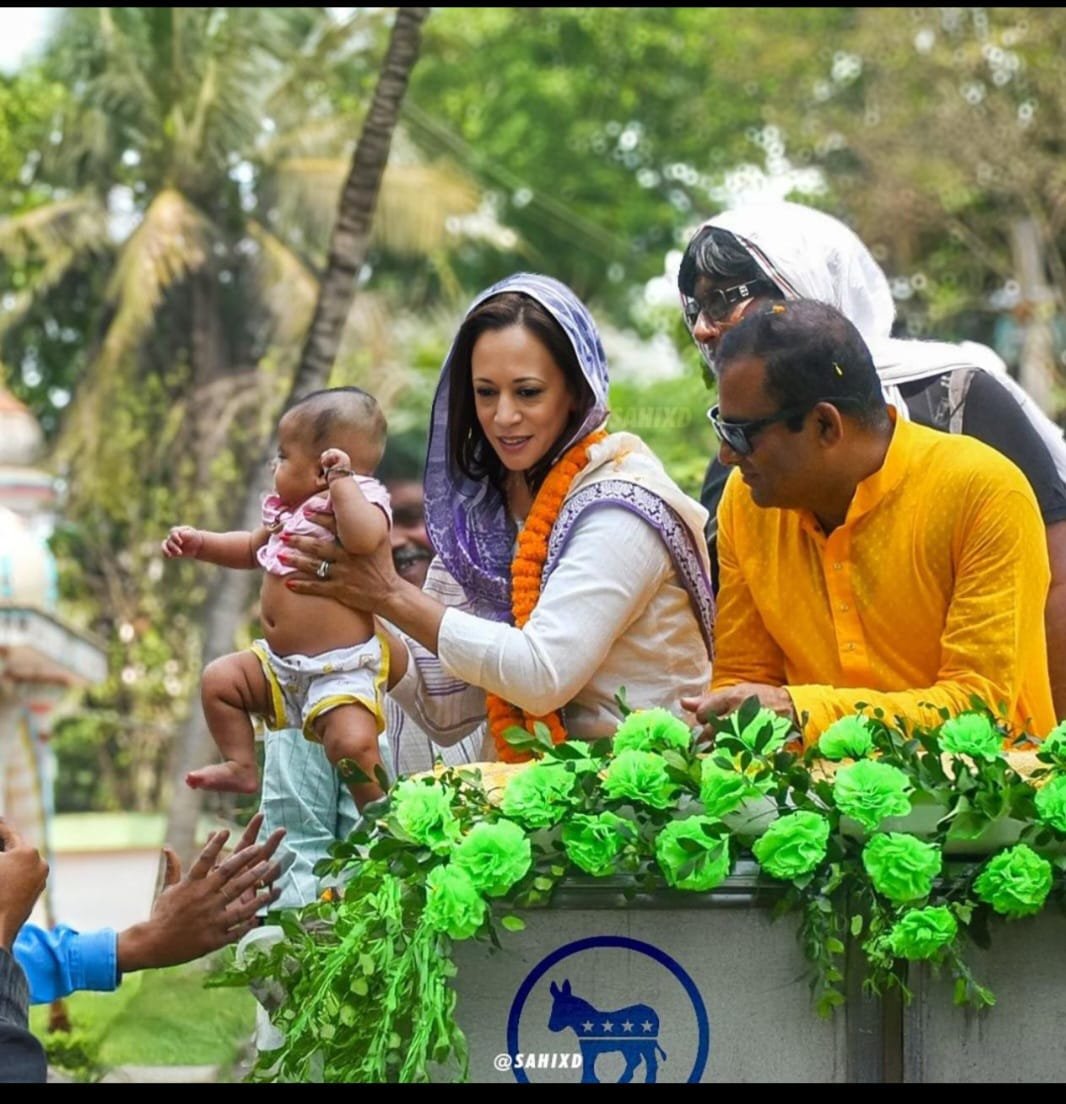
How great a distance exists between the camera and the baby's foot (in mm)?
4227

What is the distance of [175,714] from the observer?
1011 inches

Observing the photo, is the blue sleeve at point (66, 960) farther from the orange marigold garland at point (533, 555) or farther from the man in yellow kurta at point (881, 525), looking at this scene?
the man in yellow kurta at point (881, 525)

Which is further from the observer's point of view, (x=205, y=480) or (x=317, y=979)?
(x=205, y=480)

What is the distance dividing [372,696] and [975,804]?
1.45 meters

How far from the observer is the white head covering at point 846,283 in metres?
4.18

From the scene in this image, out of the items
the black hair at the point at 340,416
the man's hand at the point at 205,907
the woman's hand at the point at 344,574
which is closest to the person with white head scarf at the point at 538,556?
the woman's hand at the point at 344,574

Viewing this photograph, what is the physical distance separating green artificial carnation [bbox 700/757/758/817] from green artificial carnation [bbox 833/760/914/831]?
139 millimetres

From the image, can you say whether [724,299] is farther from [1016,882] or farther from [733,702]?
[1016,882]

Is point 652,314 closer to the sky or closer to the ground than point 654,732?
closer to the sky

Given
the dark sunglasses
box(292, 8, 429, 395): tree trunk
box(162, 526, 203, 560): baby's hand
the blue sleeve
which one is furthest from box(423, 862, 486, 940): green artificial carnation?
box(292, 8, 429, 395): tree trunk

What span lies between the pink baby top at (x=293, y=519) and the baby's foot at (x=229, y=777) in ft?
1.52

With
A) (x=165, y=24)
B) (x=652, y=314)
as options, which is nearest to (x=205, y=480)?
(x=165, y=24)

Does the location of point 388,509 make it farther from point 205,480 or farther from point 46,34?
point 46,34

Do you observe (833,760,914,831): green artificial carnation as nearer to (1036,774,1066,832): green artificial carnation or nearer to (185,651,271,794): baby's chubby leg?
(1036,774,1066,832): green artificial carnation
